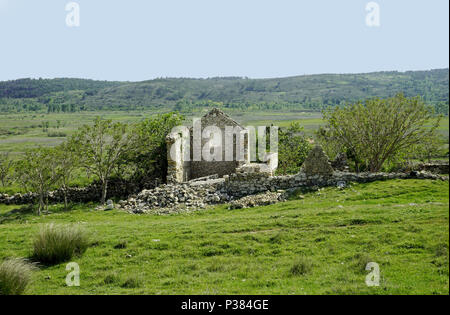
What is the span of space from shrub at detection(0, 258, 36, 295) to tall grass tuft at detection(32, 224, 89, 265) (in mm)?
2016

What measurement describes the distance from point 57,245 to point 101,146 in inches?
622

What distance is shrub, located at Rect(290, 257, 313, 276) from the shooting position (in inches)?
362

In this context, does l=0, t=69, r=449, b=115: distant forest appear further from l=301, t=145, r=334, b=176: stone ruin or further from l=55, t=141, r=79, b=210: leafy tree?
l=301, t=145, r=334, b=176: stone ruin

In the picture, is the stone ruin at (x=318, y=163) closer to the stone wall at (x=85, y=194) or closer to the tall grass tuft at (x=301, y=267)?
the tall grass tuft at (x=301, y=267)

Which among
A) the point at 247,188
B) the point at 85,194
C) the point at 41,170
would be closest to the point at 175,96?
the point at 85,194

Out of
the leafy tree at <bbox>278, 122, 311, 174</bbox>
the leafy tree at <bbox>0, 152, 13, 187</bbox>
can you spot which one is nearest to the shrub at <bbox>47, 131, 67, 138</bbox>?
the leafy tree at <bbox>0, 152, 13, 187</bbox>

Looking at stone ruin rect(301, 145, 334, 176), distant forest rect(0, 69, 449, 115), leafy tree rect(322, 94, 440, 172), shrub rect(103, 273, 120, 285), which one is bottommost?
shrub rect(103, 273, 120, 285)

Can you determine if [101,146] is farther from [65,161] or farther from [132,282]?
[132,282]

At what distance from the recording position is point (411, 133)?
23172 millimetres

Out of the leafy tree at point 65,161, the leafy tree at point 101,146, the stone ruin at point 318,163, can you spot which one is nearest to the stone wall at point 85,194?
the leafy tree at point 101,146

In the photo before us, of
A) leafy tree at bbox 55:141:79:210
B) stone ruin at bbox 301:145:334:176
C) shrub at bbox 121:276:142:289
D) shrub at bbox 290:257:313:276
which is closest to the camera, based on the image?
shrub at bbox 290:257:313:276

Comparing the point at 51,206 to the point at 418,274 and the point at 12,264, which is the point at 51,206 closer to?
the point at 12,264
